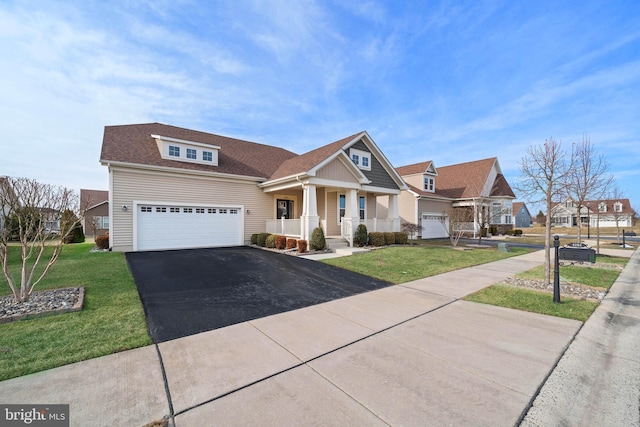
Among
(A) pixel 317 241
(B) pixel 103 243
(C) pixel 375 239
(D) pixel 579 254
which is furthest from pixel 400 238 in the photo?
(B) pixel 103 243

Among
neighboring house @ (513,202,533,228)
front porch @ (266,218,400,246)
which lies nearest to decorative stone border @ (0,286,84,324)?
front porch @ (266,218,400,246)

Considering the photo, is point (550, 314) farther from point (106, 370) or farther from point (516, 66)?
point (516, 66)

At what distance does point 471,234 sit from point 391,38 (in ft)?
67.2

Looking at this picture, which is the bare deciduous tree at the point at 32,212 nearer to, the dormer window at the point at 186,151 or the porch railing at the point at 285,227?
the dormer window at the point at 186,151

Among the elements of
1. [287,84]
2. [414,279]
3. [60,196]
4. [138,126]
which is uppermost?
[287,84]

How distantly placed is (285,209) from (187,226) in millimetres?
6028

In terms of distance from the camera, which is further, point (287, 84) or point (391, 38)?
point (287, 84)

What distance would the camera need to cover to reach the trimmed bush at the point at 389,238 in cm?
1526

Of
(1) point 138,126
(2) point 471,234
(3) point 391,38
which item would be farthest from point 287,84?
(2) point 471,234

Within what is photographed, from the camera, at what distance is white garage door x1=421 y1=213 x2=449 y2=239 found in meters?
22.7

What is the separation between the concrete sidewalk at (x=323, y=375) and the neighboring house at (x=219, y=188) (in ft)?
29.4

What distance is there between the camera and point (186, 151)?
14.5 meters

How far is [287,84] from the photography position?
14062mm

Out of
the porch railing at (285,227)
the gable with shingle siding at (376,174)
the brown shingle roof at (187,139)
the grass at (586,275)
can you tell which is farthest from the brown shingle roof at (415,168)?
the grass at (586,275)
